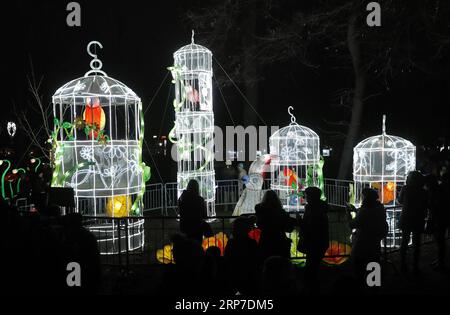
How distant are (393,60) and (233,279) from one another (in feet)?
41.4

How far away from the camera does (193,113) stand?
10.9 metres

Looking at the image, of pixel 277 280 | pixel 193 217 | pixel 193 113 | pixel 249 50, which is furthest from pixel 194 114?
pixel 277 280

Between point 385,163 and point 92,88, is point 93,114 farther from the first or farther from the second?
point 385,163

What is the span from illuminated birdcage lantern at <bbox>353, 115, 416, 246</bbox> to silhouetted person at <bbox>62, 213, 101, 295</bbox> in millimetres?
6858

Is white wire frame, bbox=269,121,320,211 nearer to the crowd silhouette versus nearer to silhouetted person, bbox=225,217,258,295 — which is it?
the crowd silhouette

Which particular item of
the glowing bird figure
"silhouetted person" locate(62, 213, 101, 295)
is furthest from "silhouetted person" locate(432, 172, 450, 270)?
the glowing bird figure

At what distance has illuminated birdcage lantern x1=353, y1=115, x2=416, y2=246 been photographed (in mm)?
9211

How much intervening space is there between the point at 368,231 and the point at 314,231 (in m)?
0.76

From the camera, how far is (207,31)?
1575 cm

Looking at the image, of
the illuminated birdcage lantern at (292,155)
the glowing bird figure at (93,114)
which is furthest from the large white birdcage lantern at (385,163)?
the glowing bird figure at (93,114)

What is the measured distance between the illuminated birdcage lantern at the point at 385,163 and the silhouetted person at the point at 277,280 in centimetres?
625

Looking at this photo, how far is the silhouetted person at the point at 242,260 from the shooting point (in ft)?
13.5

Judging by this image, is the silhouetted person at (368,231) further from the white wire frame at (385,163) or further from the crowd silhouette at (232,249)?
the white wire frame at (385,163)

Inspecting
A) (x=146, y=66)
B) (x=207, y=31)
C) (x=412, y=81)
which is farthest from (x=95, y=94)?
(x=146, y=66)
